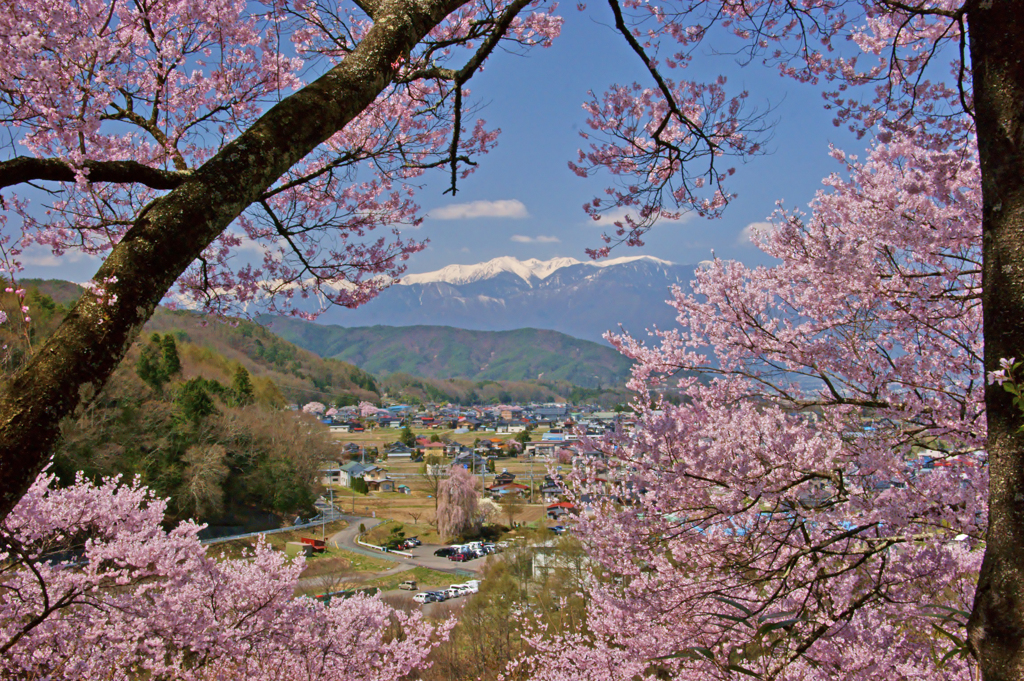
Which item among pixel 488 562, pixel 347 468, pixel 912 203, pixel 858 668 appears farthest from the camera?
pixel 347 468

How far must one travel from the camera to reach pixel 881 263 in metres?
3.33

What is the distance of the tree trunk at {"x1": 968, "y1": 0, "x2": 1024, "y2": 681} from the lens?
1334mm

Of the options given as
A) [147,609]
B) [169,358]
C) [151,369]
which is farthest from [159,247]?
[169,358]

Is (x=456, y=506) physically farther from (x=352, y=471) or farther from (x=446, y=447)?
(x=446, y=447)

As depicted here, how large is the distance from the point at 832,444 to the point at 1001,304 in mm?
1844

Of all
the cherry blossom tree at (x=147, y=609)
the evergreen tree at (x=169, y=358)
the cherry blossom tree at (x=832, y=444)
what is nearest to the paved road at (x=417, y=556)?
the evergreen tree at (x=169, y=358)

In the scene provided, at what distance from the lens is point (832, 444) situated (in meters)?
3.14

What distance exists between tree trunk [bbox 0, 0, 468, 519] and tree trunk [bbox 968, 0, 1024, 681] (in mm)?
1714

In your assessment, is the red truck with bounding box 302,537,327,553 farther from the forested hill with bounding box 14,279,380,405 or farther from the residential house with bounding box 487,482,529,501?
the residential house with bounding box 487,482,529,501

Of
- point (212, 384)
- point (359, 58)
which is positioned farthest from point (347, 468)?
point (359, 58)

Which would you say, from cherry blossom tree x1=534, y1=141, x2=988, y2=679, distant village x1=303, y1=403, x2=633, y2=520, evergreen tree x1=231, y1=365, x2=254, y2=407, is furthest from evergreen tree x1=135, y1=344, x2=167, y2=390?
cherry blossom tree x1=534, y1=141, x2=988, y2=679

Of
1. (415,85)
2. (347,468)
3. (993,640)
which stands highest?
(415,85)

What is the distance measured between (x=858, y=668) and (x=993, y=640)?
158 cm

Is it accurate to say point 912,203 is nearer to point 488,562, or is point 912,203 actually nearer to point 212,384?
point 488,562
